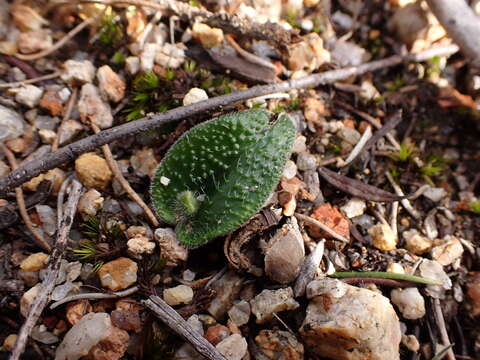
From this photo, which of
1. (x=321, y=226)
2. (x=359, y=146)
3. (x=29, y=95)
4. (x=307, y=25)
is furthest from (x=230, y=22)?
(x=321, y=226)

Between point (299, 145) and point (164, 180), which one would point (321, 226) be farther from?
point (164, 180)


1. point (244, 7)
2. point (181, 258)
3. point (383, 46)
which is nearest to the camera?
point (181, 258)

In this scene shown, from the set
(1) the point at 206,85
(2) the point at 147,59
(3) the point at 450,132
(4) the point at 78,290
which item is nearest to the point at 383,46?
(3) the point at 450,132

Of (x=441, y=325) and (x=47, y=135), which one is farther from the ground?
(x=441, y=325)

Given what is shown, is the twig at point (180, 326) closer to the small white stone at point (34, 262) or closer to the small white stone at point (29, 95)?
the small white stone at point (34, 262)

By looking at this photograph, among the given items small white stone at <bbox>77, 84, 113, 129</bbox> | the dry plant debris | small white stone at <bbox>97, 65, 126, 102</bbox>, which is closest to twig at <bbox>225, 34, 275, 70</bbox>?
the dry plant debris

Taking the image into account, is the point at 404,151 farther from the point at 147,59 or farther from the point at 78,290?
the point at 78,290

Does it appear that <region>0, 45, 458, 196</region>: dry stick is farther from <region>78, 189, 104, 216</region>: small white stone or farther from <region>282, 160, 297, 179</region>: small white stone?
<region>282, 160, 297, 179</region>: small white stone
